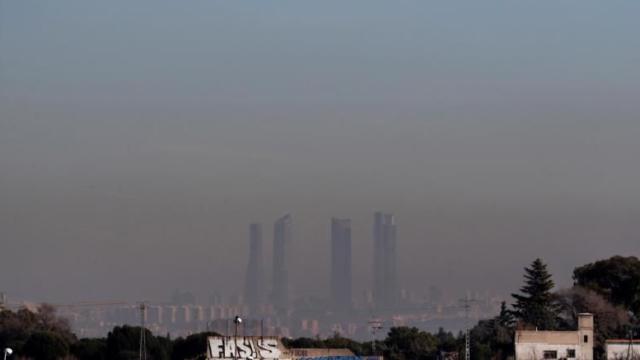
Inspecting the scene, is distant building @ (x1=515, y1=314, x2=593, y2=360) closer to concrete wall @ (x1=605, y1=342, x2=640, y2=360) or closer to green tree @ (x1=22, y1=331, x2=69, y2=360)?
concrete wall @ (x1=605, y1=342, x2=640, y2=360)

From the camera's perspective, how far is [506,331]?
391 feet

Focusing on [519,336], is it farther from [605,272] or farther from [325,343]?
[325,343]

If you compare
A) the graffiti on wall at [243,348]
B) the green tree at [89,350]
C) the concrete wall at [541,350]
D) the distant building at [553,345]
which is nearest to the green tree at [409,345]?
the green tree at [89,350]

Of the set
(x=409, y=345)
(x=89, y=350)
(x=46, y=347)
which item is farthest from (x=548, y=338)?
(x=46, y=347)

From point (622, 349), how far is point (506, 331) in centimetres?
2439

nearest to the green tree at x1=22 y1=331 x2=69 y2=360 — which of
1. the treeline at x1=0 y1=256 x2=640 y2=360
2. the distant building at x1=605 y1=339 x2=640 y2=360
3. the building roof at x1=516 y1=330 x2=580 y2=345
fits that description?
the treeline at x1=0 y1=256 x2=640 y2=360

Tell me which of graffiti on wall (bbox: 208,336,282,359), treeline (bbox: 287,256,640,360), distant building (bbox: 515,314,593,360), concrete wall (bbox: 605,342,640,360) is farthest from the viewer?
treeline (bbox: 287,256,640,360)

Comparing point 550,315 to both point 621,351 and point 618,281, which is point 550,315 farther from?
point 621,351

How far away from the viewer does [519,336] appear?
97.8 meters

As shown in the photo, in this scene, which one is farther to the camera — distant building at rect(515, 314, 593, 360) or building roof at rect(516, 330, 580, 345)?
building roof at rect(516, 330, 580, 345)

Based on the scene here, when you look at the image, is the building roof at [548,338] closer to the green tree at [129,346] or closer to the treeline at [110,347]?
the treeline at [110,347]

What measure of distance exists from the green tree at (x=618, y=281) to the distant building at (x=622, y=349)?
1804cm

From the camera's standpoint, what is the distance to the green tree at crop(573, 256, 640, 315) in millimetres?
114938

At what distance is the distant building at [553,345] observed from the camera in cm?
9675
